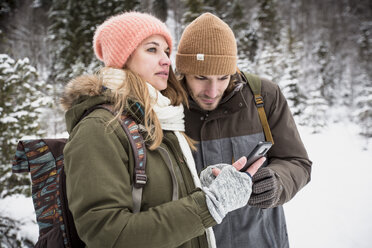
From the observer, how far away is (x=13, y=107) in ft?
17.6

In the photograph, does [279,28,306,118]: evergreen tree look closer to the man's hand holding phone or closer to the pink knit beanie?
the man's hand holding phone

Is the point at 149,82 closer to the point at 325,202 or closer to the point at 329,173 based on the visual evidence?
the point at 325,202

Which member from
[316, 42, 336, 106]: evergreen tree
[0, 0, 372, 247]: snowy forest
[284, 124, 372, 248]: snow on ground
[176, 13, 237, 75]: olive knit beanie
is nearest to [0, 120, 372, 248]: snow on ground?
[284, 124, 372, 248]: snow on ground

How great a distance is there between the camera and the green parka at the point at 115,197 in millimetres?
1013

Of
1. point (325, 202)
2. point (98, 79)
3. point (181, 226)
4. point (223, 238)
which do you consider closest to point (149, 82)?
point (98, 79)

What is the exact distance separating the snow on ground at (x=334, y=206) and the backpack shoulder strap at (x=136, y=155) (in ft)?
16.1

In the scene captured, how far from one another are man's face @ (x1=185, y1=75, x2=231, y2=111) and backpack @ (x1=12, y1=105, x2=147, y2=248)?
89cm

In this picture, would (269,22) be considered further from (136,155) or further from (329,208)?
(136,155)

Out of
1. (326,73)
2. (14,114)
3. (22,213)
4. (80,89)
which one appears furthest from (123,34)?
(326,73)

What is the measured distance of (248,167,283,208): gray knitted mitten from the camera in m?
1.52

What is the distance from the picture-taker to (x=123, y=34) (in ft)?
5.20

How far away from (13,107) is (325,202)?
8.56 m

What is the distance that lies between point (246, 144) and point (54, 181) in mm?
1486

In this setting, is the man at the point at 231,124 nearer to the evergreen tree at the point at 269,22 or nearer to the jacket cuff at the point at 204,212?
the jacket cuff at the point at 204,212
